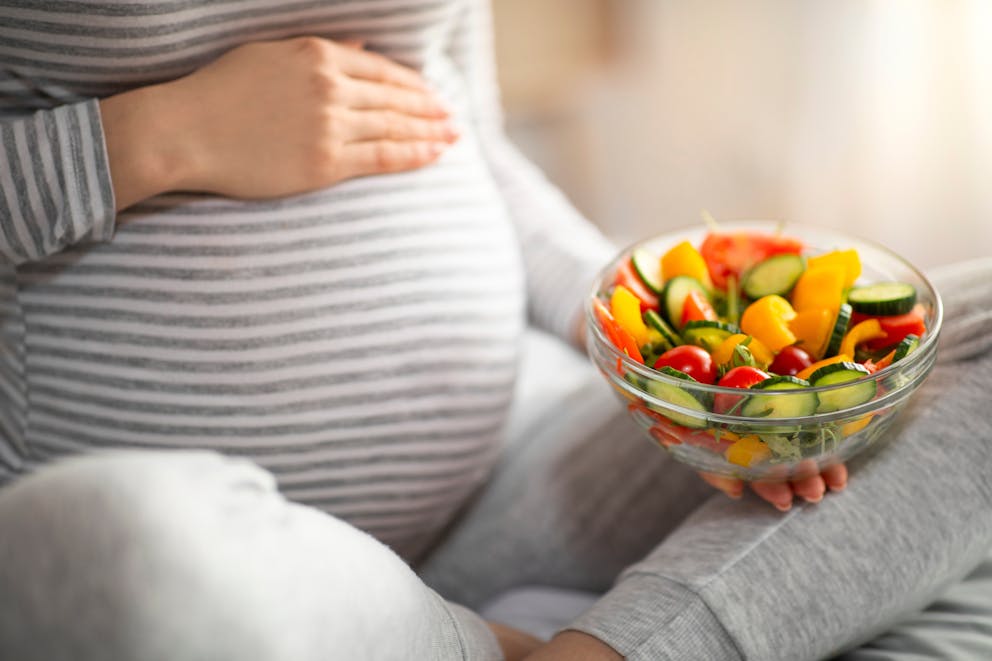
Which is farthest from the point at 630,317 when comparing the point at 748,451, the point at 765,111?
the point at 765,111

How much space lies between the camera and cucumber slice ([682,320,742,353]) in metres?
0.64

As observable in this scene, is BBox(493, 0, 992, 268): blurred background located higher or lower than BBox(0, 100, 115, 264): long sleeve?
lower

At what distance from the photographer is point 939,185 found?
1.48m

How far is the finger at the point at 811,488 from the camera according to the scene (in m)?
0.67

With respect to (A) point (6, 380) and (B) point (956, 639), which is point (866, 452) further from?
(A) point (6, 380)

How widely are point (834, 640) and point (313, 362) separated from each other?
0.45 m

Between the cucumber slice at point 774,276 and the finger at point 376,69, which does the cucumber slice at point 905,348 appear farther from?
the finger at point 376,69

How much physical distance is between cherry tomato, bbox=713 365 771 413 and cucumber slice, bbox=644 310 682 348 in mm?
75

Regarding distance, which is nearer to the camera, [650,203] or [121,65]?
[121,65]

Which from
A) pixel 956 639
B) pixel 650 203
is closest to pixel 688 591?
pixel 956 639

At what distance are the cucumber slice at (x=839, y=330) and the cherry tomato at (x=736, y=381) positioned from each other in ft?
0.26

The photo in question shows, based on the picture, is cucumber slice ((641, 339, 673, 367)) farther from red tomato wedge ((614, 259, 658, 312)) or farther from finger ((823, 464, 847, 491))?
finger ((823, 464, 847, 491))

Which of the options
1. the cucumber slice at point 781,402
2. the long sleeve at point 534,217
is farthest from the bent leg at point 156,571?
the long sleeve at point 534,217

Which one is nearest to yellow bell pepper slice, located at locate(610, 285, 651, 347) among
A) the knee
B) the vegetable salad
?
the vegetable salad
